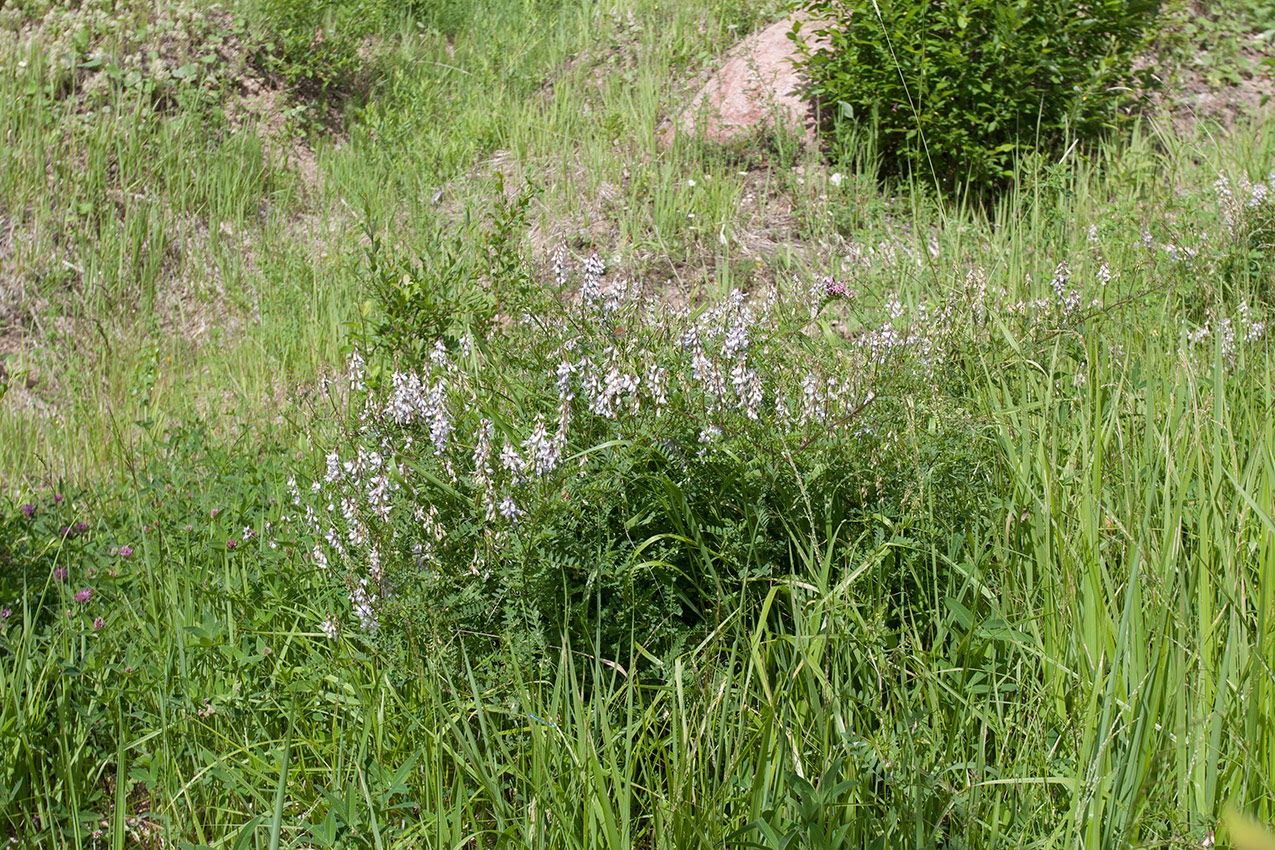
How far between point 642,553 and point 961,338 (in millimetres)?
1443

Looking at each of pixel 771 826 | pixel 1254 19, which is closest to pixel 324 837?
pixel 771 826

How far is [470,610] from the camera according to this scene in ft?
7.32

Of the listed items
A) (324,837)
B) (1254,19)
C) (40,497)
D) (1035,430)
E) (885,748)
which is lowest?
(40,497)

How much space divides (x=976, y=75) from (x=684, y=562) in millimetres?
3697

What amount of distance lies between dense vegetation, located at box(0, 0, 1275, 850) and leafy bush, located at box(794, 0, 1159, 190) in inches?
21.6

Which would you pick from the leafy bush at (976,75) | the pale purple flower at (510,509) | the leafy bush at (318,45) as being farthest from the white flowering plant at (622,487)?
the leafy bush at (318,45)

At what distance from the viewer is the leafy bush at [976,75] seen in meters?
5.10

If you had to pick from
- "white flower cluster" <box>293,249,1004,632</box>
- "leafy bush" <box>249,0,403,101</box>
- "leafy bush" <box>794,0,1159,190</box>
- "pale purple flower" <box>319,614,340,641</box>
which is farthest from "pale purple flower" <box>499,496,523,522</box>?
"leafy bush" <box>249,0,403,101</box>

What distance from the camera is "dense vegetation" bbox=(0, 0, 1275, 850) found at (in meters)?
1.79

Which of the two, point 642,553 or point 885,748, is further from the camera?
point 642,553

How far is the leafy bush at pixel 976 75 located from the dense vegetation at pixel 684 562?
547mm

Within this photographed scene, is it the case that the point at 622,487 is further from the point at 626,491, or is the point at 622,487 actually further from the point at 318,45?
the point at 318,45

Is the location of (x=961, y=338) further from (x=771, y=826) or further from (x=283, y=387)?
(x=283, y=387)

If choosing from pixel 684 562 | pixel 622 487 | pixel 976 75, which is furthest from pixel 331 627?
pixel 976 75
